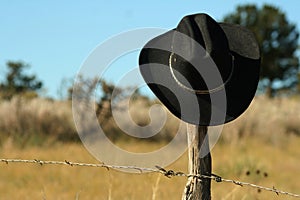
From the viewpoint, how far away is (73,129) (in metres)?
12.4

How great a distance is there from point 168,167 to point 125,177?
49.7 inches

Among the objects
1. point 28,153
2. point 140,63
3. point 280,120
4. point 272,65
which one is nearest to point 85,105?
point 28,153

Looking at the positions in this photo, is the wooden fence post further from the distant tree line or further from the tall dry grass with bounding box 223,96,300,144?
the distant tree line

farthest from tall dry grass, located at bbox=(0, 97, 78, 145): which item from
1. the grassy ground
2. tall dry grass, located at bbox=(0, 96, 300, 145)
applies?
the grassy ground

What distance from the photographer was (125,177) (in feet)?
25.4

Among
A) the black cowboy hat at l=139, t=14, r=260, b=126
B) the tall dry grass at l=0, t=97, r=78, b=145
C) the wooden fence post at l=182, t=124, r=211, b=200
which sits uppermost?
the tall dry grass at l=0, t=97, r=78, b=145

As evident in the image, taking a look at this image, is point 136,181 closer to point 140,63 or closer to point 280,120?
point 140,63

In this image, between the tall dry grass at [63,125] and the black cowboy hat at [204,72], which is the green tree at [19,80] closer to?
the tall dry grass at [63,125]

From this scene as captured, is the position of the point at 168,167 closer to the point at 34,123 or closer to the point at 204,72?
the point at 34,123

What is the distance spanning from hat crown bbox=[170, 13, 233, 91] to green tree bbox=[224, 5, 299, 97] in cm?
3431

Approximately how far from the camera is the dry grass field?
243 inches

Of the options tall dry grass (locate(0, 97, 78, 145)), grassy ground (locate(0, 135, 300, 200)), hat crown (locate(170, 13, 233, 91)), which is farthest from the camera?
tall dry grass (locate(0, 97, 78, 145))

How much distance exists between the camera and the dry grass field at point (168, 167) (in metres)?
6.18

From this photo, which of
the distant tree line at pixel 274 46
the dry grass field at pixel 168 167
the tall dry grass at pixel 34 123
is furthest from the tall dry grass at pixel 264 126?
the distant tree line at pixel 274 46
